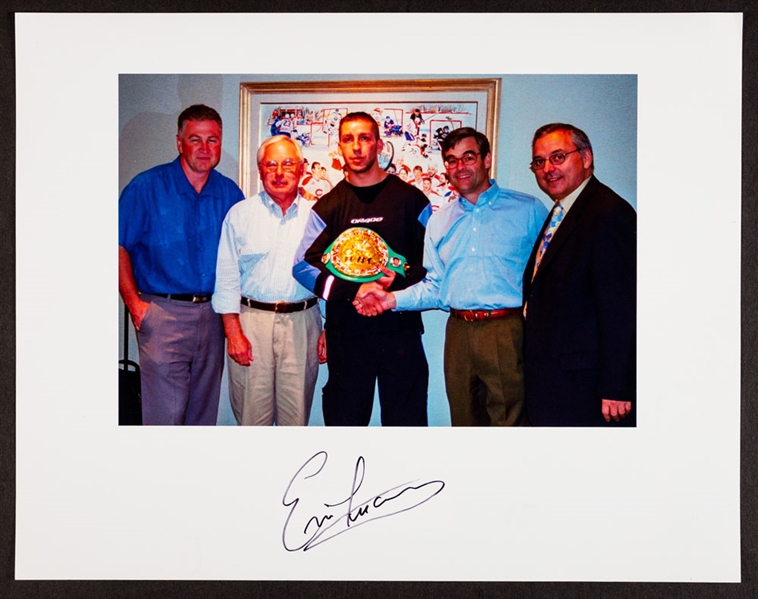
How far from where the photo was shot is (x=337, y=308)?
201cm

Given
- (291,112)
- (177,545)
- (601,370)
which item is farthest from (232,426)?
(601,370)

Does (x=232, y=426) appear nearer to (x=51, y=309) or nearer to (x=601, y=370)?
(x=51, y=309)

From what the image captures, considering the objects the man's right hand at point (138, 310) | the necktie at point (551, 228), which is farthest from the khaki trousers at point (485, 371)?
the man's right hand at point (138, 310)

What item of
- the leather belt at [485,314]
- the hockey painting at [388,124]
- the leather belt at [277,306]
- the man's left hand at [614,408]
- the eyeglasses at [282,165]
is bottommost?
the man's left hand at [614,408]

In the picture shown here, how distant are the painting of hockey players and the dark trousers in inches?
16.8

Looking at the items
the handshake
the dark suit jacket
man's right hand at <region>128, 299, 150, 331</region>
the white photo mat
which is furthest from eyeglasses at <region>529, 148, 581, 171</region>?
man's right hand at <region>128, 299, 150, 331</region>

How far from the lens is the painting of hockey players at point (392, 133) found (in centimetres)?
199

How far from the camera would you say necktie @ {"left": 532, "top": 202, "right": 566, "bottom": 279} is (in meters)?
1.97

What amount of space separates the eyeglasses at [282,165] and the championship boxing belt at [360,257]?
233 millimetres

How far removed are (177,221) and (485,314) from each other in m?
0.91

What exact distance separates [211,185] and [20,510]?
1.08m
